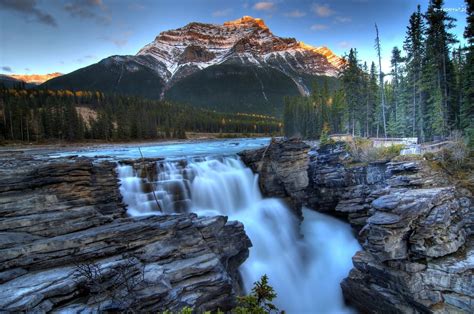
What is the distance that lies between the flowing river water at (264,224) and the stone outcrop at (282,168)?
1.02 meters

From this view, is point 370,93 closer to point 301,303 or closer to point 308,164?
point 308,164

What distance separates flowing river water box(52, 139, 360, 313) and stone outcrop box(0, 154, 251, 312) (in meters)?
3.44

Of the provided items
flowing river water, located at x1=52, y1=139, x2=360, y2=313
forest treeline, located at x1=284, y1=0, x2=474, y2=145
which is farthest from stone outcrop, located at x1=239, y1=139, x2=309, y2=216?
forest treeline, located at x1=284, y1=0, x2=474, y2=145

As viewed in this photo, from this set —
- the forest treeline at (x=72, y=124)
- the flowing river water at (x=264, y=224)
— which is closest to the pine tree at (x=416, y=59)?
the flowing river water at (x=264, y=224)

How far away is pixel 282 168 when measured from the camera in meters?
26.9

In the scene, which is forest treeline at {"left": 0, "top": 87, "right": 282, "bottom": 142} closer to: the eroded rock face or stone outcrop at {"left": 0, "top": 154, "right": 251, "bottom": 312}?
stone outcrop at {"left": 0, "top": 154, "right": 251, "bottom": 312}

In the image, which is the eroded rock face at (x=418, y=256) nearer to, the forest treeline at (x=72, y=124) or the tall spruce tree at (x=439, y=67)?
the tall spruce tree at (x=439, y=67)

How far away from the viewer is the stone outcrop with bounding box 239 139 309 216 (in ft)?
87.6

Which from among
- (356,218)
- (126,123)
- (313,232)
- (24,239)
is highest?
(126,123)

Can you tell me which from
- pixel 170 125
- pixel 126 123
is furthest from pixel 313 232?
pixel 170 125

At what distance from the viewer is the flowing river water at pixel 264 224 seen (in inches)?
696

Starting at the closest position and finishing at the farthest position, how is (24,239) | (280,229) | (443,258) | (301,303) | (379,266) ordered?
(24,239), (443,258), (379,266), (301,303), (280,229)

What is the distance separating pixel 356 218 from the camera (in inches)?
905

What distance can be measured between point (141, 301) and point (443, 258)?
15.3m
